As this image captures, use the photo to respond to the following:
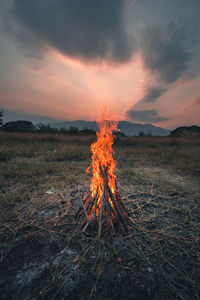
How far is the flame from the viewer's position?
2372mm

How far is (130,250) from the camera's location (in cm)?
194

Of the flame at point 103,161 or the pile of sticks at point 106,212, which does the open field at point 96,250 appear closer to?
the pile of sticks at point 106,212

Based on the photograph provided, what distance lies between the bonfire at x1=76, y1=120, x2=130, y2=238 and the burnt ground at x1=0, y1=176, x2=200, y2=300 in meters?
0.20

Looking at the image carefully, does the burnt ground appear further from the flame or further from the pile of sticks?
the flame

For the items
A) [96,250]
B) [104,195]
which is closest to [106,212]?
[104,195]

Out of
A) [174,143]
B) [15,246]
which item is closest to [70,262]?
[15,246]

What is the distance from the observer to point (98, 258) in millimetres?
1810

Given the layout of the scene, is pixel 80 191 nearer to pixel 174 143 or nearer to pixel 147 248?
pixel 147 248

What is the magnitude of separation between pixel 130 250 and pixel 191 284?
74cm

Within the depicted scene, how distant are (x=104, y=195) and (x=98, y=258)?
2.78 feet

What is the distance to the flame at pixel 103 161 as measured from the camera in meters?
2.37

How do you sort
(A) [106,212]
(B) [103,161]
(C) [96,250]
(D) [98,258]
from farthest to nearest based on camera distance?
(B) [103,161] < (A) [106,212] < (C) [96,250] < (D) [98,258]

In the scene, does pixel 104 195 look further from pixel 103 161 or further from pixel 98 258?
pixel 98 258

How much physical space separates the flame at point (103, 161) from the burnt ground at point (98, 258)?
2.18 feet
